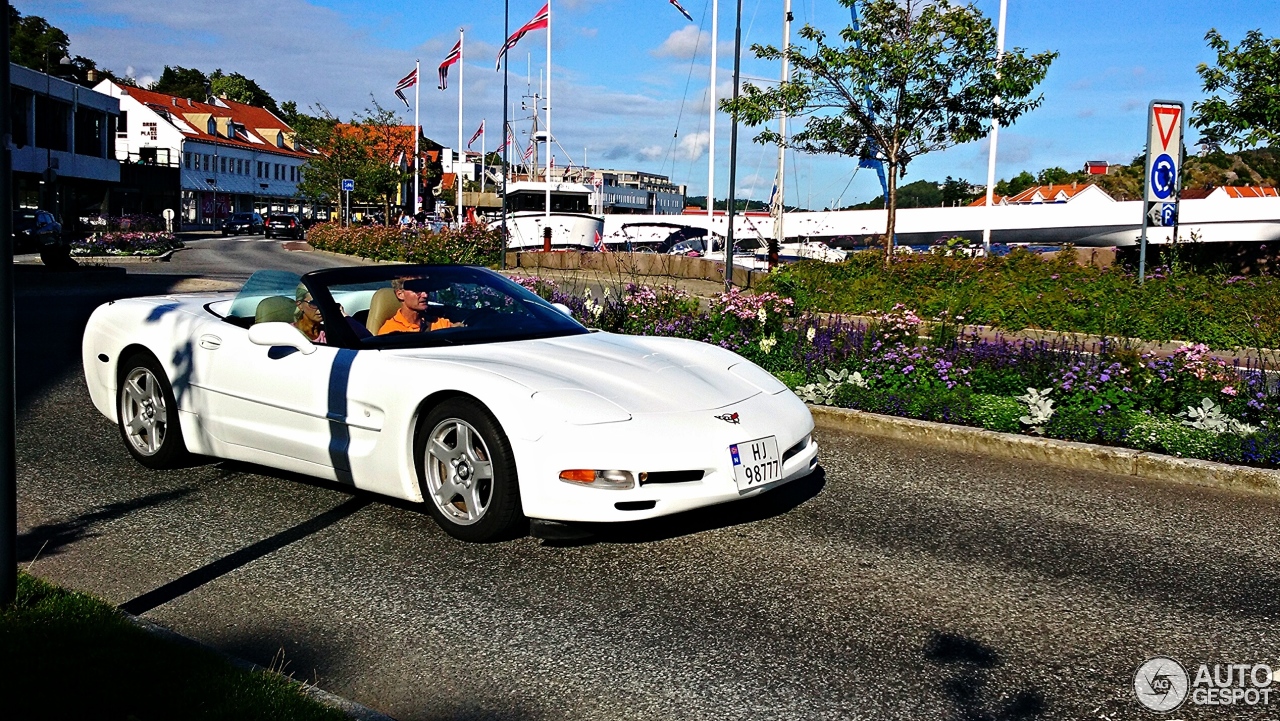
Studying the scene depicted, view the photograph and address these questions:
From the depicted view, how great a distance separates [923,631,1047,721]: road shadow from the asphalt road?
10 mm

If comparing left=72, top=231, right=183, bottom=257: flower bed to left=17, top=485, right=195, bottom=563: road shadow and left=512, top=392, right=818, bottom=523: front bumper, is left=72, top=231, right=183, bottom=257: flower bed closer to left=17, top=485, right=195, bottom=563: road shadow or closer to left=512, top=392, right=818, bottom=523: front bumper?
left=17, top=485, right=195, bottom=563: road shadow

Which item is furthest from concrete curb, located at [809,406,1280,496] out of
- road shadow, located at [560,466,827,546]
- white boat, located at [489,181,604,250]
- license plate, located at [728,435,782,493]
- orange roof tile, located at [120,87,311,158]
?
orange roof tile, located at [120,87,311,158]

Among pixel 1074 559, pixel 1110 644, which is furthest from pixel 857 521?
pixel 1110 644

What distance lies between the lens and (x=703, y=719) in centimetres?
353

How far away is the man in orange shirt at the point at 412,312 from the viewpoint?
6.25 m

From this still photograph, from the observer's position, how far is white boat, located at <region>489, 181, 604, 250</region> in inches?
1796

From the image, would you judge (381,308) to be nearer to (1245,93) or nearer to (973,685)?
(973,685)

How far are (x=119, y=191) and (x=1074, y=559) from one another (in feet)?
248

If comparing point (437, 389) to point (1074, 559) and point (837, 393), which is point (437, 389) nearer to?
point (1074, 559)

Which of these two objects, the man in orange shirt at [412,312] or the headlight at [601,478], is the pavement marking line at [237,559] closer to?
the man in orange shirt at [412,312]

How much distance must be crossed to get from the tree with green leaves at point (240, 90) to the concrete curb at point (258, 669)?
455 ft

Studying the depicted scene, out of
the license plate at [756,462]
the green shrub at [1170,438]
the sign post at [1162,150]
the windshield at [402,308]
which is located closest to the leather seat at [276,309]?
the windshield at [402,308]

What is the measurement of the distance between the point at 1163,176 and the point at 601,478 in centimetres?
1044

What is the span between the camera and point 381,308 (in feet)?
20.7
